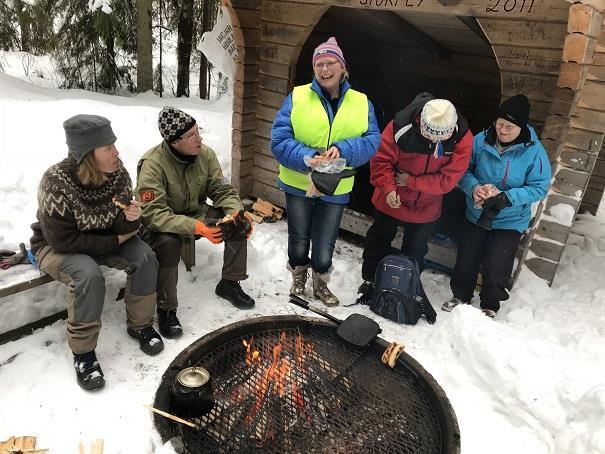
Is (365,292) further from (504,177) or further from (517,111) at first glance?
(517,111)

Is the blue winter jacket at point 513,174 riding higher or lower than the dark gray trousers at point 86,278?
higher

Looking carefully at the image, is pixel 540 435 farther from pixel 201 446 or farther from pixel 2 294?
pixel 2 294

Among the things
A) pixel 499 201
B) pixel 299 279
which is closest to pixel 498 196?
pixel 499 201

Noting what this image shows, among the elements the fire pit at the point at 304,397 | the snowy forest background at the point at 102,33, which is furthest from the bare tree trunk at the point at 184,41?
the fire pit at the point at 304,397

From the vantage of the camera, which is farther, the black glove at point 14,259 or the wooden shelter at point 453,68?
the wooden shelter at point 453,68

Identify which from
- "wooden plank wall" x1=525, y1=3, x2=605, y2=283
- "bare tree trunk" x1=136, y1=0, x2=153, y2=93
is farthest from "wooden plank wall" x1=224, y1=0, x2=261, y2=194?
"bare tree trunk" x1=136, y1=0, x2=153, y2=93

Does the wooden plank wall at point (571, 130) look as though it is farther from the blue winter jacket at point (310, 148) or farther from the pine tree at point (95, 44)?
the pine tree at point (95, 44)

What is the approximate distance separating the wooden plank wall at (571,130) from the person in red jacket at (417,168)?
0.81 metres

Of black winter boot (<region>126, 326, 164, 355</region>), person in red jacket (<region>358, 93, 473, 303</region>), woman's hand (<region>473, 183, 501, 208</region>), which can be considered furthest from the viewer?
woman's hand (<region>473, 183, 501, 208</region>)

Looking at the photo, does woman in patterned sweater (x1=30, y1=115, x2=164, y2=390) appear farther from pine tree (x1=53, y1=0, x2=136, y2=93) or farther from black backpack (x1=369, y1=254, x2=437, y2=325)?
pine tree (x1=53, y1=0, x2=136, y2=93)

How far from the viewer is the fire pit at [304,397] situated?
2.42 metres

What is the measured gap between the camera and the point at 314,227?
3.67m

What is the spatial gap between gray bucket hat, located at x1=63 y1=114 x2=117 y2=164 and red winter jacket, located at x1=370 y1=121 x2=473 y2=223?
6.42 feet

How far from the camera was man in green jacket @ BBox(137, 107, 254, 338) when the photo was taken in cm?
313
